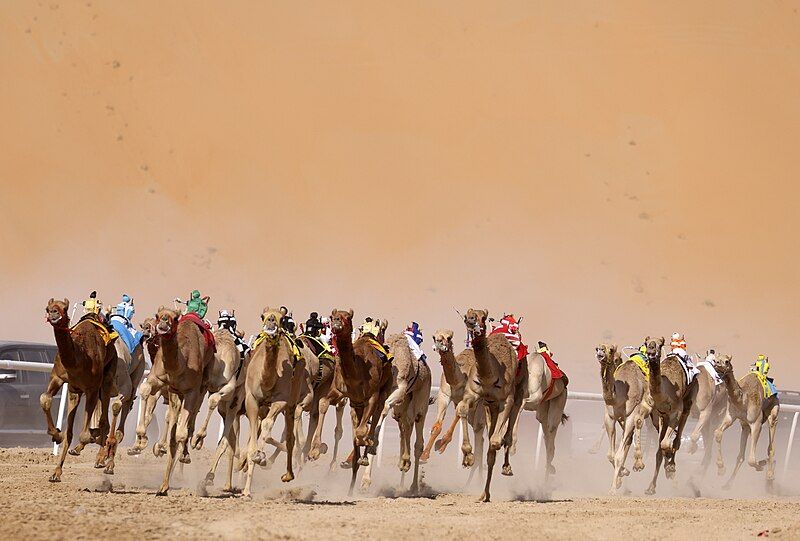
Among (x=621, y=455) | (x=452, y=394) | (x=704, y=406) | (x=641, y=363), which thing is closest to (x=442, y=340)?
(x=452, y=394)

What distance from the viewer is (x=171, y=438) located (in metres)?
15.2

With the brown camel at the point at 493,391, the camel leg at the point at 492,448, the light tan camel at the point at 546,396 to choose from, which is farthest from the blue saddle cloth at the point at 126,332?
the light tan camel at the point at 546,396

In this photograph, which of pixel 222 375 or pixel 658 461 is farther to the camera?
pixel 658 461

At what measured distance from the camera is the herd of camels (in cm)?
1534

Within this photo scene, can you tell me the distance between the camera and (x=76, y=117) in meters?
59.8

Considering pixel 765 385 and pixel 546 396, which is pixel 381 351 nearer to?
pixel 546 396

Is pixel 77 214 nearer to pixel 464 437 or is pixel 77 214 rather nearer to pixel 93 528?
pixel 464 437

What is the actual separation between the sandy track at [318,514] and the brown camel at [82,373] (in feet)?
2.15

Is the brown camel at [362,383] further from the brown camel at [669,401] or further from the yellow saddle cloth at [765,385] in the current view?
the yellow saddle cloth at [765,385]

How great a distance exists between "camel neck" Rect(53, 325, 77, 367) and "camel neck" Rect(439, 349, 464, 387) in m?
5.18

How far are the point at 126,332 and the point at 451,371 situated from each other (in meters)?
4.53

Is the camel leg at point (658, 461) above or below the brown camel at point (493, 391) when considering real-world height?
below

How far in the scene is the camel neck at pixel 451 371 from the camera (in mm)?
18031

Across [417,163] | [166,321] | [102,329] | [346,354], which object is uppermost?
[417,163]
